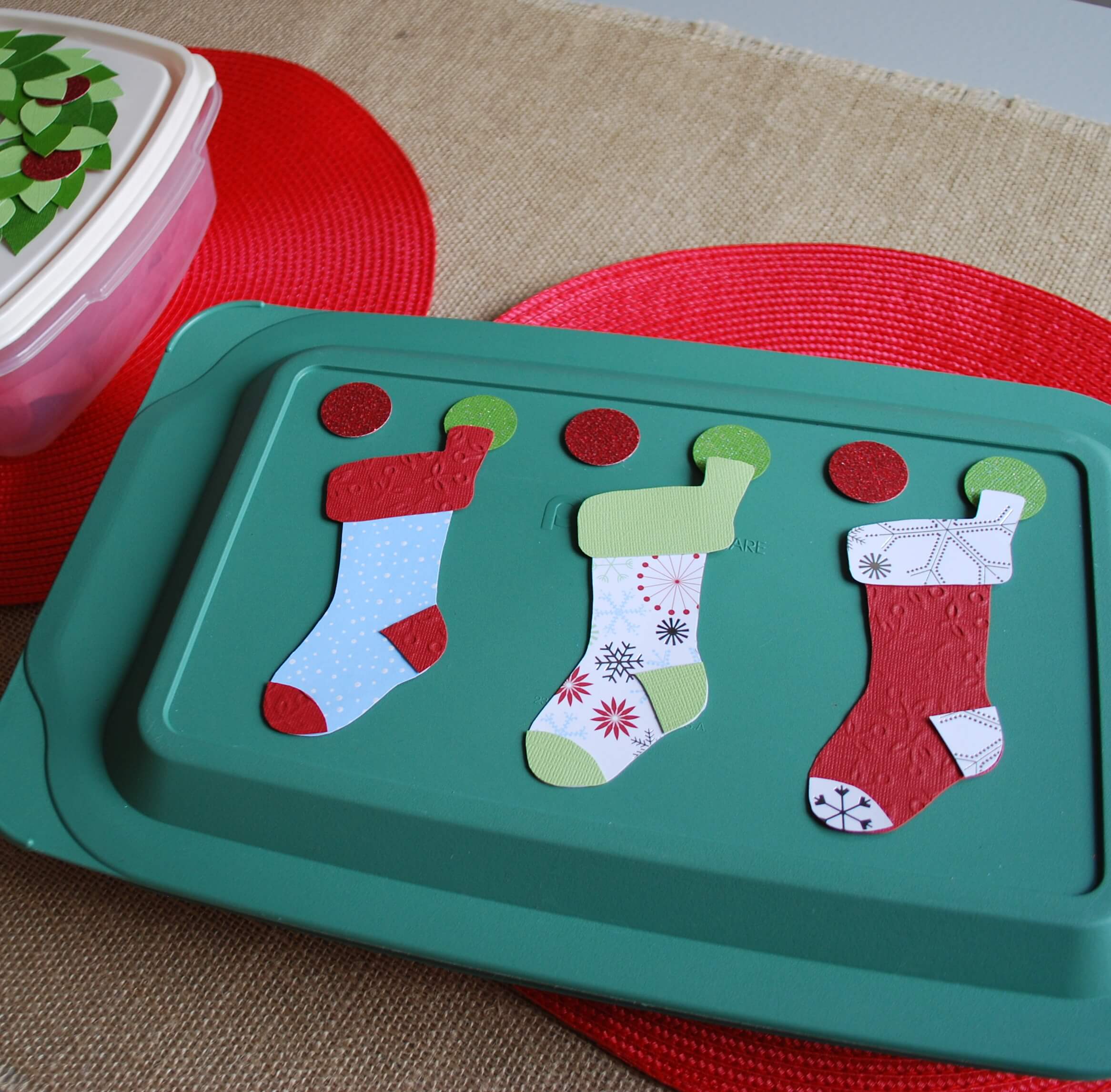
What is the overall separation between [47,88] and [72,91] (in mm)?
20

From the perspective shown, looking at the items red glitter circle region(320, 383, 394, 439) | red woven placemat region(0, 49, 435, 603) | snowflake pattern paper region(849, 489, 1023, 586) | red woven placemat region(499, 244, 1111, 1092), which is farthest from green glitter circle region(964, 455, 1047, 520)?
red woven placemat region(0, 49, 435, 603)

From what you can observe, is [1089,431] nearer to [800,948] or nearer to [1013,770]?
[1013,770]

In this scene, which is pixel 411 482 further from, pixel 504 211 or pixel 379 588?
pixel 504 211

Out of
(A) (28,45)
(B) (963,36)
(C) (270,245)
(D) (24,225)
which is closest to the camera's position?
(D) (24,225)

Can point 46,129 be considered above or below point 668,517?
above

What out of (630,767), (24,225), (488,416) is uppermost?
(24,225)

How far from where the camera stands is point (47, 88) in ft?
3.01

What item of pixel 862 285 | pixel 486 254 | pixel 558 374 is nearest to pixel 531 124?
pixel 486 254

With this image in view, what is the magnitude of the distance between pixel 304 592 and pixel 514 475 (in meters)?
0.17

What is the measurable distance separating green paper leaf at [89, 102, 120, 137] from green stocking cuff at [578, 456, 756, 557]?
1.85 feet

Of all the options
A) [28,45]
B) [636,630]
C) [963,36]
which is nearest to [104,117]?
[28,45]

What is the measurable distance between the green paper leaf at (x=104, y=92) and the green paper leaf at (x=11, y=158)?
8 centimetres

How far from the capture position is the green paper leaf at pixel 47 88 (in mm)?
914

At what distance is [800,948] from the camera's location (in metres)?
0.60
